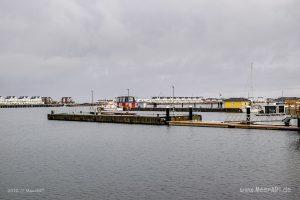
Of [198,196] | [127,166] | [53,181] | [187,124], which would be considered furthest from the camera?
[187,124]

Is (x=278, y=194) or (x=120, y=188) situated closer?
(x=278, y=194)

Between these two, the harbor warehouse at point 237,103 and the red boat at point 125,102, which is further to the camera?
the harbor warehouse at point 237,103

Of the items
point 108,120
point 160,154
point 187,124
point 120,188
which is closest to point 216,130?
point 187,124

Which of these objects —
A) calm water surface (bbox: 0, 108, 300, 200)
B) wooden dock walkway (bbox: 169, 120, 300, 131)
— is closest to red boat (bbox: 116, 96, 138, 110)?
wooden dock walkway (bbox: 169, 120, 300, 131)

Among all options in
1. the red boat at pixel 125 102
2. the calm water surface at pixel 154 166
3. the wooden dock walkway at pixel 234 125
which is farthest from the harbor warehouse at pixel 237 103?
the calm water surface at pixel 154 166

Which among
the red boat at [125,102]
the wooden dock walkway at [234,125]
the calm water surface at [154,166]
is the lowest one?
the calm water surface at [154,166]

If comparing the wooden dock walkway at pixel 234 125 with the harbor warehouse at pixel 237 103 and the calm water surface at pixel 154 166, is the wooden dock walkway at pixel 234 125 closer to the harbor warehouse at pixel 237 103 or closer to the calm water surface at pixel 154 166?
the calm water surface at pixel 154 166

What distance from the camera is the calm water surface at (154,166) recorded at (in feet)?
96.2

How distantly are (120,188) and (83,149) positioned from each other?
21.3 meters

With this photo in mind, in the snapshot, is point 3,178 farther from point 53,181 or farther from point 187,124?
point 187,124

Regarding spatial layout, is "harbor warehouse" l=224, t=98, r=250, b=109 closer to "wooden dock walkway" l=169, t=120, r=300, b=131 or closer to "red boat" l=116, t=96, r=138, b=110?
"red boat" l=116, t=96, r=138, b=110

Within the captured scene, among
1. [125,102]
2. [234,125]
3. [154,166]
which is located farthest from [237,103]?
[154,166]

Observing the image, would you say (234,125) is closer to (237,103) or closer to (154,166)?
(154,166)

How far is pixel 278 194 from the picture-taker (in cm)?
2792
